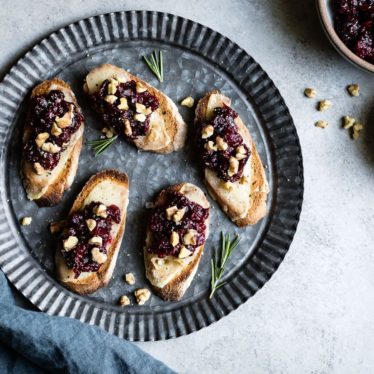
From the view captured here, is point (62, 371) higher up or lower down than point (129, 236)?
lower down

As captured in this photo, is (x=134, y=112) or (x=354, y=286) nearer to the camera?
(x=134, y=112)

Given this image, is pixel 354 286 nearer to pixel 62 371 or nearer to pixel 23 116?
pixel 62 371

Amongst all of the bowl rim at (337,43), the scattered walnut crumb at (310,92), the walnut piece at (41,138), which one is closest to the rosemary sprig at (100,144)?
the walnut piece at (41,138)

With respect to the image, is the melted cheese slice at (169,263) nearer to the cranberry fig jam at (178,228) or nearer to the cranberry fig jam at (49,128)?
the cranberry fig jam at (178,228)

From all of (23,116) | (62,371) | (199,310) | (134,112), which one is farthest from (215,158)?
(62,371)

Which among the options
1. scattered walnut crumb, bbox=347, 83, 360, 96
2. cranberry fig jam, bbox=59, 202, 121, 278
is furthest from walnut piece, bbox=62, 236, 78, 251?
scattered walnut crumb, bbox=347, 83, 360, 96

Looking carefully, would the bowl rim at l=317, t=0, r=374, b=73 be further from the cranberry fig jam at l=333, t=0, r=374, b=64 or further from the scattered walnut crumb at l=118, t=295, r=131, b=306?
the scattered walnut crumb at l=118, t=295, r=131, b=306

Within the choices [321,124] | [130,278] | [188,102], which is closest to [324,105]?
[321,124]
